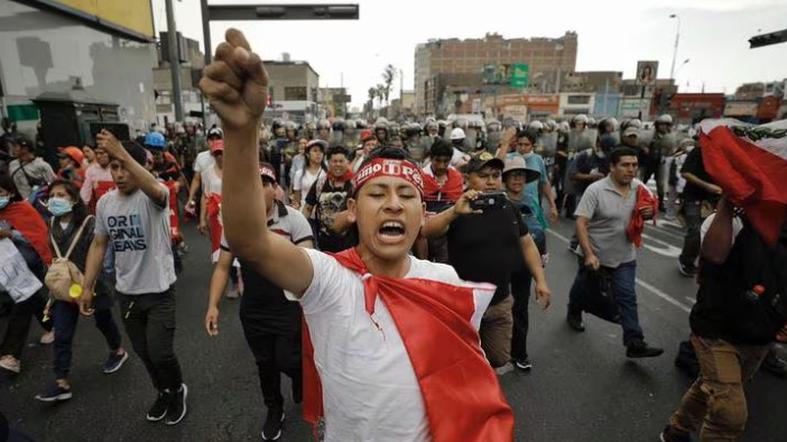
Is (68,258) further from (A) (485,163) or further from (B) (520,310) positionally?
(B) (520,310)

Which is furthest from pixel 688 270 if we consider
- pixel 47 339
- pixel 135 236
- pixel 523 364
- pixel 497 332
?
pixel 47 339

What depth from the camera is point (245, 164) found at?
106 centimetres

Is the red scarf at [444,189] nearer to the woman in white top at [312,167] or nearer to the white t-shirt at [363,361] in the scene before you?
the woman in white top at [312,167]

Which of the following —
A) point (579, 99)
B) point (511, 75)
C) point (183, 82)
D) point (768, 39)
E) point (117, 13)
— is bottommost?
point (768, 39)

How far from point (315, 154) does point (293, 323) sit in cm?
324

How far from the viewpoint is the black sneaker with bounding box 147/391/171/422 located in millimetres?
3258

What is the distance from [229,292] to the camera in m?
5.66

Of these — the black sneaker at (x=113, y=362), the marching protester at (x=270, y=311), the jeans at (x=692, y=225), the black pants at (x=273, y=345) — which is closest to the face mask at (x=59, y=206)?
the black sneaker at (x=113, y=362)

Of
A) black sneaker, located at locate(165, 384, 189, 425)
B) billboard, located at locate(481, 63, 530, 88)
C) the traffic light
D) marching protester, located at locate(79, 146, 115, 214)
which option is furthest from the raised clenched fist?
billboard, located at locate(481, 63, 530, 88)

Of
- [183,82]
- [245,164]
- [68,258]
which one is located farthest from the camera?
[183,82]

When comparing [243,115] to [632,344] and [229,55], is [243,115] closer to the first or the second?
[229,55]

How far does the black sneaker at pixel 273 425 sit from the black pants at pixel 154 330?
0.75 m

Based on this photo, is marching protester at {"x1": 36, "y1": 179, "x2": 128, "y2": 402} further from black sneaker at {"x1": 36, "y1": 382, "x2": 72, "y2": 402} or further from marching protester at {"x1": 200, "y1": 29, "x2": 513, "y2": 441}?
marching protester at {"x1": 200, "y1": 29, "x2": 513, "y2": 441}

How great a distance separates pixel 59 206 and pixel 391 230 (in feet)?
10.7
